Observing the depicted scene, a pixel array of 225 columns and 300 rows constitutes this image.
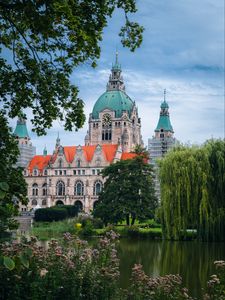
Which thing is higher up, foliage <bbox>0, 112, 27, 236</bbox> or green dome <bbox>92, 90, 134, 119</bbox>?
green dome <bbox>92, 90, 134, 119</bbox>

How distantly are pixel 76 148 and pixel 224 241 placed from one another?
56463mm

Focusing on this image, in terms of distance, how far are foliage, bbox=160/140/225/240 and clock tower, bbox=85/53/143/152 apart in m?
64.9

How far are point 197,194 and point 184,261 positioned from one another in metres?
9.48

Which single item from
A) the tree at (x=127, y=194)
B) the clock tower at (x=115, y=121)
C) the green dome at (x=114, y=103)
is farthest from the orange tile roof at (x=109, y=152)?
the tree at (x=127, y=194)

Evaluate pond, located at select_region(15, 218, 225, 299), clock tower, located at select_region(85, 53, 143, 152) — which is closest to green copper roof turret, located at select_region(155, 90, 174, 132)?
clock tower, located at select_region(85, 53, 143, 152)

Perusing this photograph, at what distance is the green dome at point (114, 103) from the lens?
101 metres

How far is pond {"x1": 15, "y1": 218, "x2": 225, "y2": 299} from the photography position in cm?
1480

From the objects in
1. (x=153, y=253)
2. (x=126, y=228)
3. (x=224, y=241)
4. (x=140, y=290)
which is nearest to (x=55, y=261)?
(x=140, y=290)

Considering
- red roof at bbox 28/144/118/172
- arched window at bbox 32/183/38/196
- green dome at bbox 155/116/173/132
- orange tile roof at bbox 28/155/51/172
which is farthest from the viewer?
green dome at bbox 155/116/173/132

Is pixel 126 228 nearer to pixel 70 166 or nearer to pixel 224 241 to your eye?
pixel 224 241

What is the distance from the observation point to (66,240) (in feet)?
34.3

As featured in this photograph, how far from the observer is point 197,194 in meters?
29.0

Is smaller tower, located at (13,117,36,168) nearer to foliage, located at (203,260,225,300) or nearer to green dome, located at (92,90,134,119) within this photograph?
green dome, located at (92,90,134,119)

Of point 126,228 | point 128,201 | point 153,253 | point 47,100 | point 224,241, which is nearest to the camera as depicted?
point 47,100
